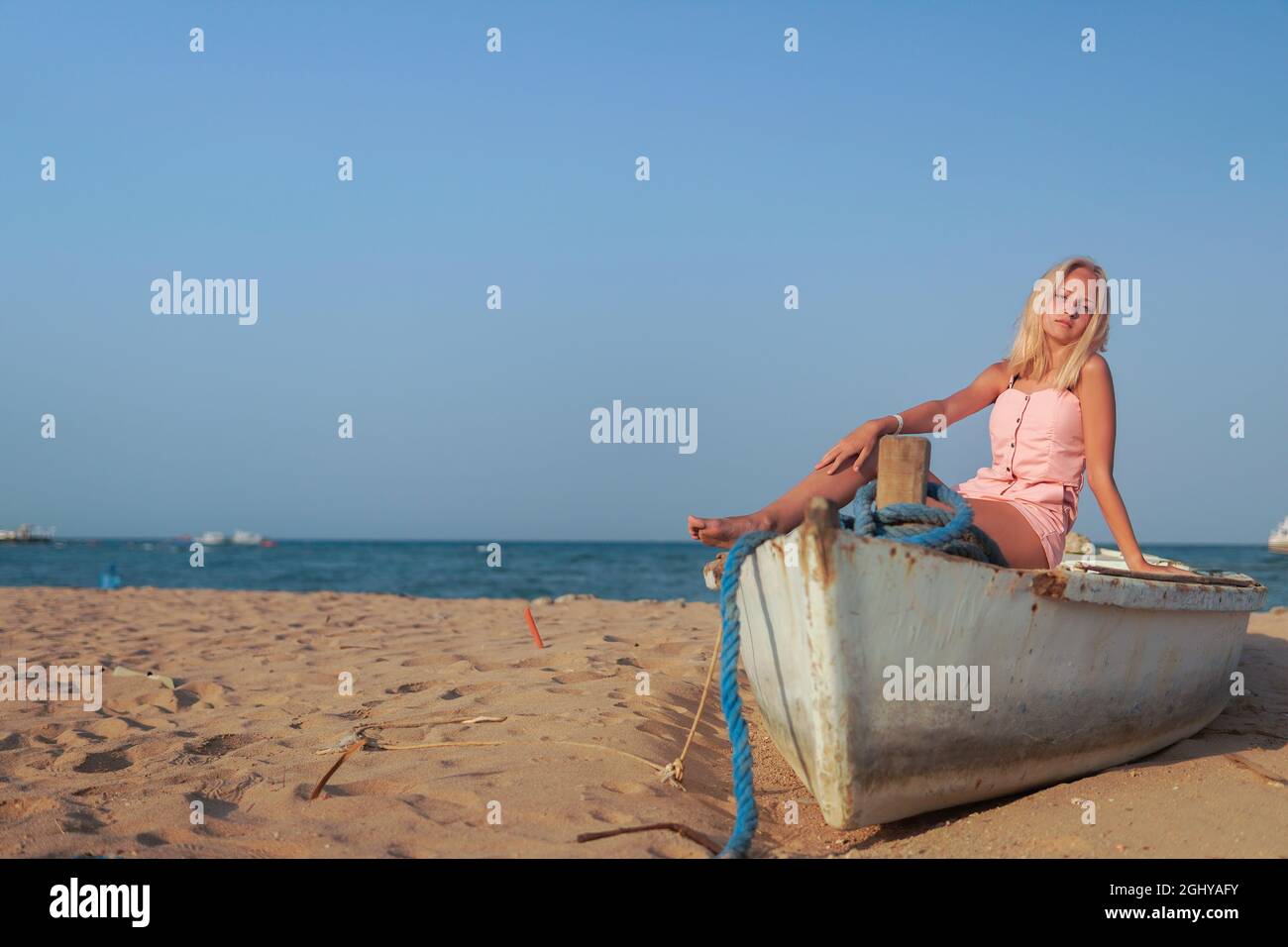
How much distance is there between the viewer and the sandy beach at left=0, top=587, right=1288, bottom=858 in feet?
8.95

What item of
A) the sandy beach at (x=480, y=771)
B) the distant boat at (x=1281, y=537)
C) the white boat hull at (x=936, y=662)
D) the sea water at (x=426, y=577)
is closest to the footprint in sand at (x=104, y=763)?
the sandy beach at (x=480, y=771)

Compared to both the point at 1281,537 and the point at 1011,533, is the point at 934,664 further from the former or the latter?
the point at 1281,537

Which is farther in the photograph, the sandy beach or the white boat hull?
the sandy beach

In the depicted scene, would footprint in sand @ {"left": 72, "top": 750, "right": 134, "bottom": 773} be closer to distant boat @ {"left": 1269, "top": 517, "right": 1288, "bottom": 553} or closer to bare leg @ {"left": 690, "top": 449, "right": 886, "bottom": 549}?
bare leg @ {"left": 690, "top": 449, "right": 886, "bottom": 549}

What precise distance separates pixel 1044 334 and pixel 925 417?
566mm

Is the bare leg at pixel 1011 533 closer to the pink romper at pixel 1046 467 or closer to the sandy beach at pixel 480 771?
the pink romper at pixel 1046 467

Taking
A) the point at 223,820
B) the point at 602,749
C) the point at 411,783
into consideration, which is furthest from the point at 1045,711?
the point at 223,820

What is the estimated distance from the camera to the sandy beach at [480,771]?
8.95 ft

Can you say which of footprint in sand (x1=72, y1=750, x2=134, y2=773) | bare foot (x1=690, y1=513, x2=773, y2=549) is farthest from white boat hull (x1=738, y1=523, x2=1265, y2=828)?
footprint in sand (x1=72, y1=750, x2=134, y2=773)
